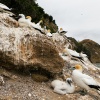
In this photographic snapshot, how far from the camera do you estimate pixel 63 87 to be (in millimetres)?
13125

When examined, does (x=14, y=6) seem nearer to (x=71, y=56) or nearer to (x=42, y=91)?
(x=71, y=56)

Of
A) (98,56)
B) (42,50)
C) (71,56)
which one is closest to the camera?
(42,50)

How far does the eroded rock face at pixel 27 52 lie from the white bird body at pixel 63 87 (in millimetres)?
707

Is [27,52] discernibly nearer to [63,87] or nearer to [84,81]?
[63,87]

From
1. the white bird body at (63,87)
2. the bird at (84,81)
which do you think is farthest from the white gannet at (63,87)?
the bird at (84,81)

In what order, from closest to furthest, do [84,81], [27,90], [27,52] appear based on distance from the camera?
[27,90], [84,81], [27,52]

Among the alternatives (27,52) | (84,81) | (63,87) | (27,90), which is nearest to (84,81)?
(84,81)

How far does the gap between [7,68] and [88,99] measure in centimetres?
315

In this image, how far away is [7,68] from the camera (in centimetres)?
1340

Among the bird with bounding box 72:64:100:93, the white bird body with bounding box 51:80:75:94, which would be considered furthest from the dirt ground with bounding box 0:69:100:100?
the bird with bounding box 72:64:100:93

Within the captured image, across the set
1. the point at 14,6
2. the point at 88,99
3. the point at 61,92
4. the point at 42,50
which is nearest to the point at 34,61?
the point at 42,50

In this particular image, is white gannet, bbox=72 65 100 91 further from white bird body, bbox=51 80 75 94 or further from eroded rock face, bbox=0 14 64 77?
eroded rock face, bbox=0 14 64 77

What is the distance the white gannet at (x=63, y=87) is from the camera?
1310 centimetres

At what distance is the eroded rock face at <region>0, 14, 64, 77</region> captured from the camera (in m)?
13.3
